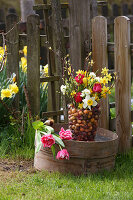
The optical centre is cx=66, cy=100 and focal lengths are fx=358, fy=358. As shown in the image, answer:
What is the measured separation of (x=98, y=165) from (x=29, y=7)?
4239 mm

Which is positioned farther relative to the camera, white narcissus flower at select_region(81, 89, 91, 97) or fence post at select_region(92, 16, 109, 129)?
fence post at select_region(92, 16, 109, 129)

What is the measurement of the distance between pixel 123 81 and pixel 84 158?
961 mm

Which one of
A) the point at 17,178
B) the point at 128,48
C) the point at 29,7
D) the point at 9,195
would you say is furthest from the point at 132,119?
the point at 29,7

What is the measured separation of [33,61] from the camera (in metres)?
4.00

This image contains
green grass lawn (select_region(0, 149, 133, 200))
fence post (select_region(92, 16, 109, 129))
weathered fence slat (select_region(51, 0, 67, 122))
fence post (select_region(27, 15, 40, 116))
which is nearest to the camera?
green grass lawn (select_region(0, 149, 133, 200))

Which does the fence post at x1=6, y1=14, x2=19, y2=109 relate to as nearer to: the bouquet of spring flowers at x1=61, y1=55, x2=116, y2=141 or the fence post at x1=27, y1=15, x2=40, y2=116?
the fence post at x1=27, y1=15, x2=40, y2=116

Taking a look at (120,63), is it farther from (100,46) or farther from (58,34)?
(58,34)

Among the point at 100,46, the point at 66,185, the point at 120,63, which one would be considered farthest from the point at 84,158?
the point at 100,46

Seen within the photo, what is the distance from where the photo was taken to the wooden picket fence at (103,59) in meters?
3.56

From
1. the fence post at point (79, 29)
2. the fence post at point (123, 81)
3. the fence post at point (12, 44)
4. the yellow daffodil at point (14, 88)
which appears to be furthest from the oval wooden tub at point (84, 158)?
the fence post at point (12, 44)

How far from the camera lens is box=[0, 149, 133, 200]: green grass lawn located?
270 cm

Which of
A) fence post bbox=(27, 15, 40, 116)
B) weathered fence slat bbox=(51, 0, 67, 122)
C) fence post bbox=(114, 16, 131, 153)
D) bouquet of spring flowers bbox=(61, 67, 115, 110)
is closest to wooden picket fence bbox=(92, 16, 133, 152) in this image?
fence post bbox=(114, 16, 131, 153)

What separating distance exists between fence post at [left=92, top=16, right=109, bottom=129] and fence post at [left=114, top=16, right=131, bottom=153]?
0.43ft

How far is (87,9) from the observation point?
147 inches
